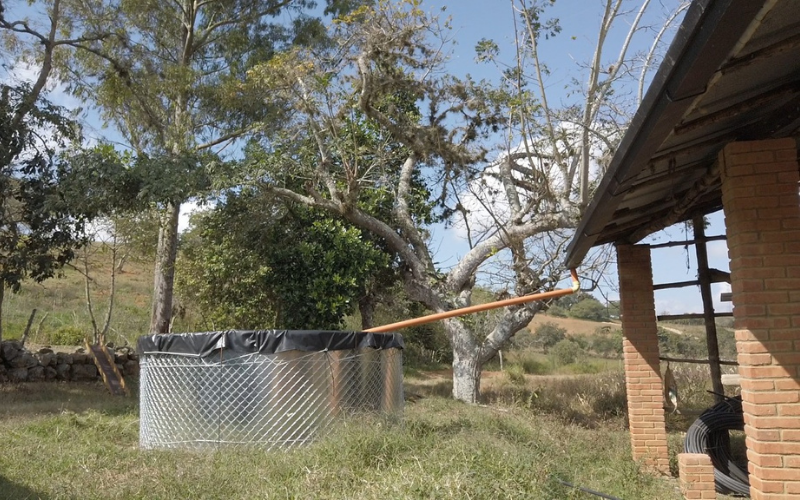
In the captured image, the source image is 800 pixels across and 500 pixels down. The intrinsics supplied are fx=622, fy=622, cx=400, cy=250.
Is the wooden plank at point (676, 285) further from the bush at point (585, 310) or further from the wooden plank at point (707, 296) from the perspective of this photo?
the bush at point (585, 310)

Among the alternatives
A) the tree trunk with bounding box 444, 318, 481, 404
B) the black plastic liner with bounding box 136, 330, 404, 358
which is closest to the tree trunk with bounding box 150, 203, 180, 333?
the tree trunk with bounding box 444, 318, 481, 404

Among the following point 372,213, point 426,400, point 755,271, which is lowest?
point 426,400

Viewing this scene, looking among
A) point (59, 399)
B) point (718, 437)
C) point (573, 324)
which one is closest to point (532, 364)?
point (59, 399)

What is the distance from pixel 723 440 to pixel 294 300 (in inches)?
332

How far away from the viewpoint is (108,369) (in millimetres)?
13195

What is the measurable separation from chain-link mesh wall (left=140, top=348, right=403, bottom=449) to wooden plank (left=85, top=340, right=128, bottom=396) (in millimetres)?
6475

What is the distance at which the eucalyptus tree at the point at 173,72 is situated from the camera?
13.3 metres

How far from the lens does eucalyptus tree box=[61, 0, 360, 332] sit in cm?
1327

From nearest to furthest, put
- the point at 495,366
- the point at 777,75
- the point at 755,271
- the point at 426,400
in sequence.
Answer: the point at 777,75
the point at 755,271
the point at 426,400
the point at 495,366

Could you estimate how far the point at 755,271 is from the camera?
3498 millimetres

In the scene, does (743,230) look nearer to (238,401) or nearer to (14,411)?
(238,401)

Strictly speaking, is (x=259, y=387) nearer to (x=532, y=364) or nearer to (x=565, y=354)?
(x=532, y=364)

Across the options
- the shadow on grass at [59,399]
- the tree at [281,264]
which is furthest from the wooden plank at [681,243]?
the shadow on grass at [59,399]

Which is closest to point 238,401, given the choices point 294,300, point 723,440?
point 723,440
